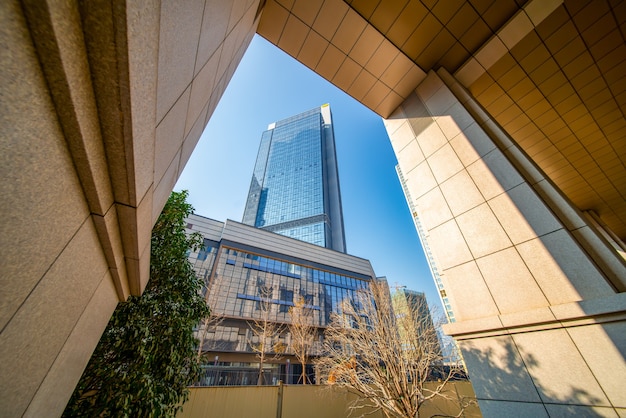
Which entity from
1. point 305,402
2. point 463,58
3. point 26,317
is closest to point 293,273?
point 305,402

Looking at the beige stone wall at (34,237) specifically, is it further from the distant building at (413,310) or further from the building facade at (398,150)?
the distant building at (413,310)

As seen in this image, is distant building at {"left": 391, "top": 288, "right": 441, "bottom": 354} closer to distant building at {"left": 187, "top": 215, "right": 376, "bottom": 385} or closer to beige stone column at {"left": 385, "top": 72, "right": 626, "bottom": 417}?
beige stone column at {"left": 385, "top": 72, "right": 626, "bottom": 417}

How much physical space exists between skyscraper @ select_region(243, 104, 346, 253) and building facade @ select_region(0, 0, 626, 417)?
50.6 m

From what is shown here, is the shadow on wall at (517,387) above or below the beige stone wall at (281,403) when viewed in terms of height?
above

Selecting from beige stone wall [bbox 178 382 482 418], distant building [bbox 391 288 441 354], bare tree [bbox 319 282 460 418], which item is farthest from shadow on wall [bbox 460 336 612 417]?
distant building [bbox 391 288 441 354]

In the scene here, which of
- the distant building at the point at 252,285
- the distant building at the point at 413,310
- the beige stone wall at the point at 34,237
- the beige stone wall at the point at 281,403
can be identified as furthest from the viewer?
the distant building at the point at 252,285

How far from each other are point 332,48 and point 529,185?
453 centimetres

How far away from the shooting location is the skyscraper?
60.6m

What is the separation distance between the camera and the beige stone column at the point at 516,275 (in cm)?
236

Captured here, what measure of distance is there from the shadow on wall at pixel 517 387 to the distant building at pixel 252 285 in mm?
20586

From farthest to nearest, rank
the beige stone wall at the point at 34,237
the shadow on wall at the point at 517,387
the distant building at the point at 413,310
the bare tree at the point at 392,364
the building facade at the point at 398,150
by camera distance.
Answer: the distant building at the point at 413,310
the bare tree at the point at 392,364
the shadow on wall at the point at 517,387
the building facade at the point at 398,150
the beige stone wall at the point at 34,237

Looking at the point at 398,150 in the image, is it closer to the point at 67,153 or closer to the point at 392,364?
the point at 67,153

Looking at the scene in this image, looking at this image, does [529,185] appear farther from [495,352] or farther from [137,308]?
[137,308]

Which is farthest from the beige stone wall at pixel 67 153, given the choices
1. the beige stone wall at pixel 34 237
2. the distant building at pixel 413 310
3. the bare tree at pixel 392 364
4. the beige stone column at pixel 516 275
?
the distant building at pixel 413 310
